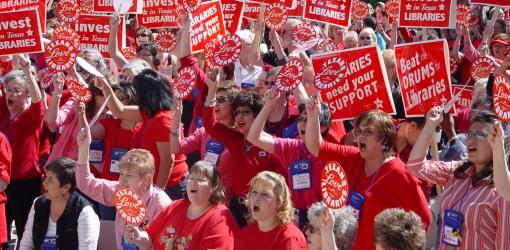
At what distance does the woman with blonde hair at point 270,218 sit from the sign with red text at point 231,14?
4774 millimetres

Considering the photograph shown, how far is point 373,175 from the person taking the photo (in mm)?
5895

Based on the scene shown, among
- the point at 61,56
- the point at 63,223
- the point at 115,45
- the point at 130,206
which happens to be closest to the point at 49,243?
the point at 63,223

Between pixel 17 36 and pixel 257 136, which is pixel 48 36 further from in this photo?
pixel 257 136

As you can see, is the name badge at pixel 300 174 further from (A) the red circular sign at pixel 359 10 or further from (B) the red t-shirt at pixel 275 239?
(A) the red circular sign at pixel 359 10

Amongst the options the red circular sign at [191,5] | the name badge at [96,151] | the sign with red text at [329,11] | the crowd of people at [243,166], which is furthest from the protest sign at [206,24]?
the name badge at [96,151]

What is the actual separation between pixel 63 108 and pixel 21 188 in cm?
75

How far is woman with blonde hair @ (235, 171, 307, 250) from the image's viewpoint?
18.9 feet

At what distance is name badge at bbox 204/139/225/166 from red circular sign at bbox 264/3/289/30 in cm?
201

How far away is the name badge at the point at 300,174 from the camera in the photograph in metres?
6.64

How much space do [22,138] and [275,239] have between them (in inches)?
132

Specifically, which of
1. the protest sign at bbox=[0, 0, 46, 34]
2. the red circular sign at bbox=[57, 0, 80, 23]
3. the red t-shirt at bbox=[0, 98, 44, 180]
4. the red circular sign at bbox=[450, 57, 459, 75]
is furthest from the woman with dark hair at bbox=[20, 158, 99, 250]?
the red circular sign at bbox=[450, 57, 459, 75]

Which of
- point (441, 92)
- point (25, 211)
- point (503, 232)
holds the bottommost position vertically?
point (25, 211)

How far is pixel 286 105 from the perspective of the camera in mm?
7785

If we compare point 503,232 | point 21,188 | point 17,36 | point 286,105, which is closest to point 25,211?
point 21,188
